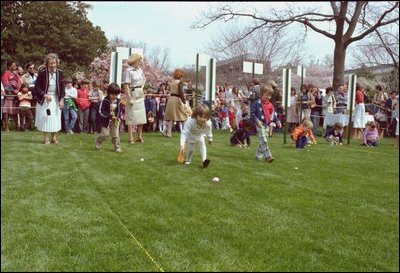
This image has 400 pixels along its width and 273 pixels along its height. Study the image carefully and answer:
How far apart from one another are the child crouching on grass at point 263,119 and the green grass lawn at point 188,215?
0.42m

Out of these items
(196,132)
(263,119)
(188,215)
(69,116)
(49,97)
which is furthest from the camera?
(69,116)

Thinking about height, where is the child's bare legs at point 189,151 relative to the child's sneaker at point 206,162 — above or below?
above

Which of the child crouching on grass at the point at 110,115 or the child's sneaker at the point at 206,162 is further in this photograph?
the child crouching on grass at the point at 110,115

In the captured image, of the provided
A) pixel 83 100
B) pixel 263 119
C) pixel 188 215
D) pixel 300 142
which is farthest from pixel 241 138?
pixel 188 215

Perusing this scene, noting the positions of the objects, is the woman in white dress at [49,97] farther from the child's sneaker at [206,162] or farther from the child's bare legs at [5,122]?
the child's bare legs at [5,122]

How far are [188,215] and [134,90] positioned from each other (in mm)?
5908

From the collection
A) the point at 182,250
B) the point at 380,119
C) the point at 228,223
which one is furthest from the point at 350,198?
the point at 380,119

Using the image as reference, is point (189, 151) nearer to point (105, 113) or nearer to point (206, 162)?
point (206, 162)

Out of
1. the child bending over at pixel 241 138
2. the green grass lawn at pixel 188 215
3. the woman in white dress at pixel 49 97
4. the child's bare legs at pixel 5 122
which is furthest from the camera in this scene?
the child's bare legs at pixel 5 122

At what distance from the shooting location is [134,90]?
35.0 feet

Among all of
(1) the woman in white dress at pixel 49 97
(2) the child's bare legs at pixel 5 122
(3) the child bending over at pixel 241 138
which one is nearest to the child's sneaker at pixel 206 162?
(1) the woman in white dress at pixel 49 97

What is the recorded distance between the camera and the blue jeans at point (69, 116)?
13492 millimetres

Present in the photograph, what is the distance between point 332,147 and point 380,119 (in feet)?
22.1

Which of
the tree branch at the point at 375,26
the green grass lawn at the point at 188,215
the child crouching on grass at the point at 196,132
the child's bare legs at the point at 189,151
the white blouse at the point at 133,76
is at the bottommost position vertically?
the green grass lawn at the point at 188,215
